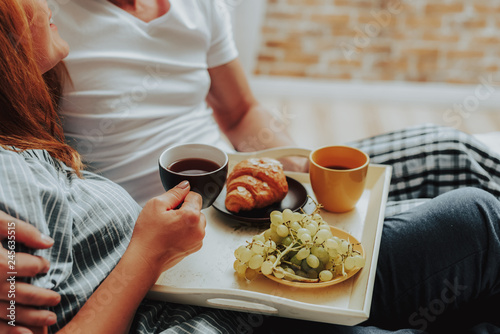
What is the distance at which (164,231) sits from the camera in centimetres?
84

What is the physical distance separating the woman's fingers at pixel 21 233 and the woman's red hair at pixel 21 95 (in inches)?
6.4

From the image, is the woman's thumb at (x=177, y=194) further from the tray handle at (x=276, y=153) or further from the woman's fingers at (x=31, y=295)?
the tray handle at (x=276, y=153)

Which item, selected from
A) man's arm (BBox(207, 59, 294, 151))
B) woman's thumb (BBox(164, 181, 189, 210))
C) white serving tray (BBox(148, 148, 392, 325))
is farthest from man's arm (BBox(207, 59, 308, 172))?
woman's thumb (BBox(164, 181, 189, 210))

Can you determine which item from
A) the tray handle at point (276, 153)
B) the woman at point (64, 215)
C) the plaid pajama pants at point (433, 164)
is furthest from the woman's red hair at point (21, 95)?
the plaid pajama pants at point (433, 164)

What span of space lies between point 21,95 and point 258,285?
518 millimetres

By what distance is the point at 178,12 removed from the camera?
1207mm

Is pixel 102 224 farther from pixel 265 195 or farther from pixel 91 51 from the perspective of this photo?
pixel 91 51

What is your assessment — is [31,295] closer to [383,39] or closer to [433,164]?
[433,164]

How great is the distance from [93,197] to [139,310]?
206mm

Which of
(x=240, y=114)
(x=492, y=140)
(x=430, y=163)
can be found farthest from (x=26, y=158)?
(x=492, y=140)

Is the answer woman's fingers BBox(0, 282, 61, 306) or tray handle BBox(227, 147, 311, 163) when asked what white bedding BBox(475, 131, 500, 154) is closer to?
tray handle BBox(227, 147, 311, 163)

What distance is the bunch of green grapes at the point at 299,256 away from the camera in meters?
0.83

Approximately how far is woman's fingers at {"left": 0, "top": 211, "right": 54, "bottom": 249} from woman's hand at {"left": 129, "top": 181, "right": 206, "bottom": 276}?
155mm

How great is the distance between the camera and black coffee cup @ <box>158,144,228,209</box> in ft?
2.92
